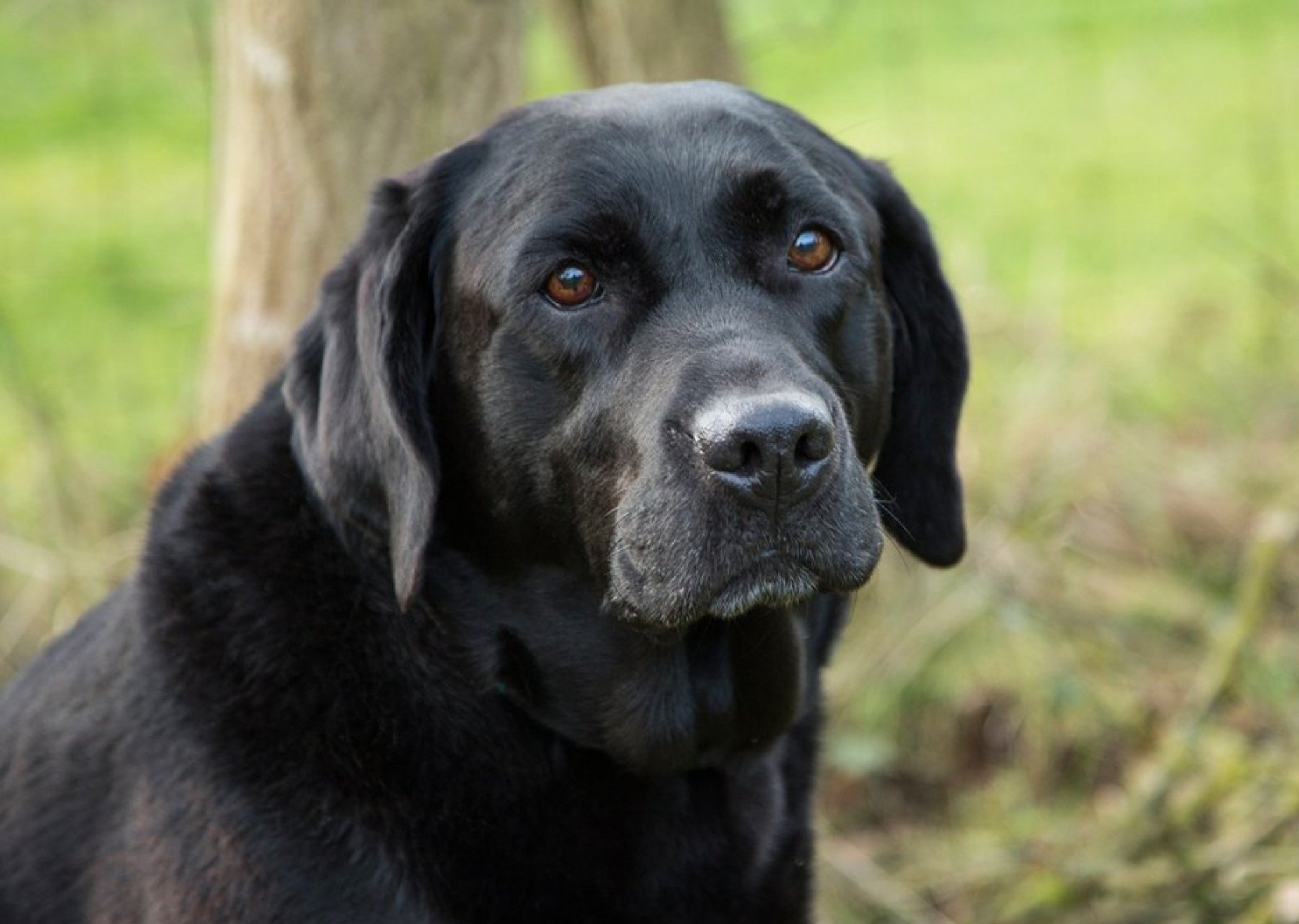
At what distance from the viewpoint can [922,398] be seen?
3.58 metres

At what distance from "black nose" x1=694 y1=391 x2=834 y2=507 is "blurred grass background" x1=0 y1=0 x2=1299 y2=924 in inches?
58.4

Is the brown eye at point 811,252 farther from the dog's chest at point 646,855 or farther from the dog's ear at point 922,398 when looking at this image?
the dog's chest at point 646,855

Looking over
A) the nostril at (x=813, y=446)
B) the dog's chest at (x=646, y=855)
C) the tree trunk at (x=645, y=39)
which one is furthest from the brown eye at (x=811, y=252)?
the tree trunk at (x=645, y=39)

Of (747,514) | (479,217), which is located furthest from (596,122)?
(747,514)

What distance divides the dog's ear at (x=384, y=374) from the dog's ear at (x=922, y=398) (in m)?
0.88

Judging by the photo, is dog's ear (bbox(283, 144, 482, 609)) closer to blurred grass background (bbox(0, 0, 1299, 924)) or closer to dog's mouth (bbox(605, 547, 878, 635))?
dog's mouth (bbox(605, 547, 878, 635))

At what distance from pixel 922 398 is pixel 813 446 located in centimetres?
87

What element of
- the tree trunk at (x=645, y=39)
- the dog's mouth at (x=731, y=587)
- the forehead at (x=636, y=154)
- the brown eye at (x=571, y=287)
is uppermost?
the forehead at (x=636, y=154)

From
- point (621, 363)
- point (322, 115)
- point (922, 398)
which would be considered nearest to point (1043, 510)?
point (922, 398)

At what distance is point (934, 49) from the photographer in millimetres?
15164

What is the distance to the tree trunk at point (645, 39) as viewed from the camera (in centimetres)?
518

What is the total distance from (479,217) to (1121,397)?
4.23 m

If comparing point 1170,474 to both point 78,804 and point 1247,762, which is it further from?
point 78,804

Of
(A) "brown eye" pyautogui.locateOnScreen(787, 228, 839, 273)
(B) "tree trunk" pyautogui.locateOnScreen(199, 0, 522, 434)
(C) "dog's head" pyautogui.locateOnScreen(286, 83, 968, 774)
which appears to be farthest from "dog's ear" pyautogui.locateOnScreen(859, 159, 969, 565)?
(B) "tree trunk" pyautogui.locateOnScreen(199, 0, 522, 434)
